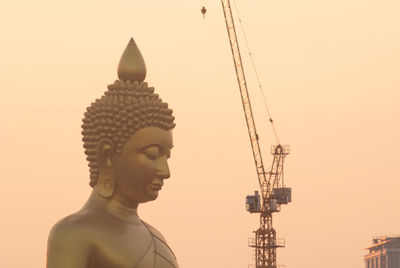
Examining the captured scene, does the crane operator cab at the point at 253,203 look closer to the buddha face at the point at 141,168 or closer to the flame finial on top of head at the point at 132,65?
the flame finial on top of head at the point at 132,65

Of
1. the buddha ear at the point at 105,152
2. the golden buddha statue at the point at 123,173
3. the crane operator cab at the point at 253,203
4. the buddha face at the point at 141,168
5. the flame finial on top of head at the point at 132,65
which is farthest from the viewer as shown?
the crane operator cab at the point at 253,203

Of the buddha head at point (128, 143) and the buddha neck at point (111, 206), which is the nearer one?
the buddha head at point (128, 143)

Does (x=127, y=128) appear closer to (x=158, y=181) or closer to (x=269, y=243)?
(x=158, y=181)

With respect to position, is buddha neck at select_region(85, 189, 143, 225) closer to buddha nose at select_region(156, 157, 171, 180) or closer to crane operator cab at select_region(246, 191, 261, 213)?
buddha nose at select_region(156, 157, 171, 180)

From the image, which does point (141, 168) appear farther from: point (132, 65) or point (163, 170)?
point (132, 65)

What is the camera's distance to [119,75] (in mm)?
23047

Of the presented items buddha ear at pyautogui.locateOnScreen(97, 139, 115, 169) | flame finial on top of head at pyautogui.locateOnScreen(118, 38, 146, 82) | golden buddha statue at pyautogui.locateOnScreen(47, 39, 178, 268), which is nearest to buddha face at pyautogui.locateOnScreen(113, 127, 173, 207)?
golden buddha statue at pyautogui.locateOnScreen(47, 39, 178, 268)

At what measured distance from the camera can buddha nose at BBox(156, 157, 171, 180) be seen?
22.4 meters

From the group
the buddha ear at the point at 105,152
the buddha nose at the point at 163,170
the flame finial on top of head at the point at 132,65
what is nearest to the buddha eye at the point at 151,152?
the buddha nose at the point at 163,170

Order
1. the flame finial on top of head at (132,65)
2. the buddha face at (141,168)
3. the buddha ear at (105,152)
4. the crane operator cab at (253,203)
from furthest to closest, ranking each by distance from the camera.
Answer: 1. the crane operator cab at (253,203)
2. the flame finial on top of head at (132,65)
3. the buddha ear at (105,152)
4. the buddha face at (141,168)

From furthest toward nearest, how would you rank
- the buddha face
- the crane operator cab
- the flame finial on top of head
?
the crane operator cab, the flame finial on top of head, the buddha face

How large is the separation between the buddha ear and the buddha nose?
32.0 inches

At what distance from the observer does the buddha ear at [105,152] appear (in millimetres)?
22438

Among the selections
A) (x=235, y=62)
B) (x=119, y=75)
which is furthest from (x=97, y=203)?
(x=235, y=62)
